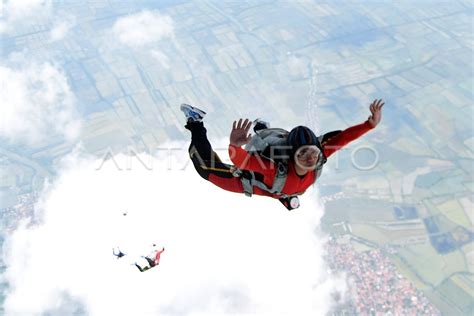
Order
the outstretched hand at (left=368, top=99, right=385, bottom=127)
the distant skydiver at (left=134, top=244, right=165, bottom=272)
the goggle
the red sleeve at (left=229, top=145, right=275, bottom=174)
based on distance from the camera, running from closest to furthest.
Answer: the goggle
the red sleeve at (left=229, top=145, right=275, bottom=174)
the outstretched hand at (left=368, top=99, right=385, bottom=127)
the distant skydiver at (left=134, top=244, right=165, bottom=272)

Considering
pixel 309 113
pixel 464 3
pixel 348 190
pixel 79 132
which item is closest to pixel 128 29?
pixel 79 132

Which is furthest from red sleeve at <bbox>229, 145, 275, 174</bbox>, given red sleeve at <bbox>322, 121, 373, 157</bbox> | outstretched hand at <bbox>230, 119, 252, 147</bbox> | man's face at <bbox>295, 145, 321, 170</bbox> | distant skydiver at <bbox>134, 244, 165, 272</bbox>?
distant skydiver at <bbox>134, 244, 165, 272</bbox>

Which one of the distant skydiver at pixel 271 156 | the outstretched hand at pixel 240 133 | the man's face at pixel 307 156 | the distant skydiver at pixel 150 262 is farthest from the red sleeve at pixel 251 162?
the distant skydiver at pixel 150 262

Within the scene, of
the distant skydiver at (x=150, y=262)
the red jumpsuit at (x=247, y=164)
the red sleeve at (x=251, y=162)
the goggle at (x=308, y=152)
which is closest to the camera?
the goggle at (x=308, y=152)

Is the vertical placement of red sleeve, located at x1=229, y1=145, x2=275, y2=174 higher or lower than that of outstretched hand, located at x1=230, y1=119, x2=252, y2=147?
lower

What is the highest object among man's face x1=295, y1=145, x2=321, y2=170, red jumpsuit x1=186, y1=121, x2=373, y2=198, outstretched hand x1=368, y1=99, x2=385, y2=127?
man's face x1=295, y1=145, x2=321, y2=170

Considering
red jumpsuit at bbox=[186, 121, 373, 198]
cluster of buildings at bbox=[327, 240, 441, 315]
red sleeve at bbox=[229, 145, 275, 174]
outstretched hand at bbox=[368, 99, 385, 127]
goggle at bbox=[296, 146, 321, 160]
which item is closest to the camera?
goggle at bbox=[296, 146, 321, 160]

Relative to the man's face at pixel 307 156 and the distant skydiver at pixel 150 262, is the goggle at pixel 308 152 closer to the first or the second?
the man's face at pixel 307 156

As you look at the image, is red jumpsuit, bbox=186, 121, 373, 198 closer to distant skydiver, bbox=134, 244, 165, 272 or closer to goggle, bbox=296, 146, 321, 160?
goggle, bbox=296, 146, 321, 160

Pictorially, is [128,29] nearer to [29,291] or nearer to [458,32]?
[29,291]
